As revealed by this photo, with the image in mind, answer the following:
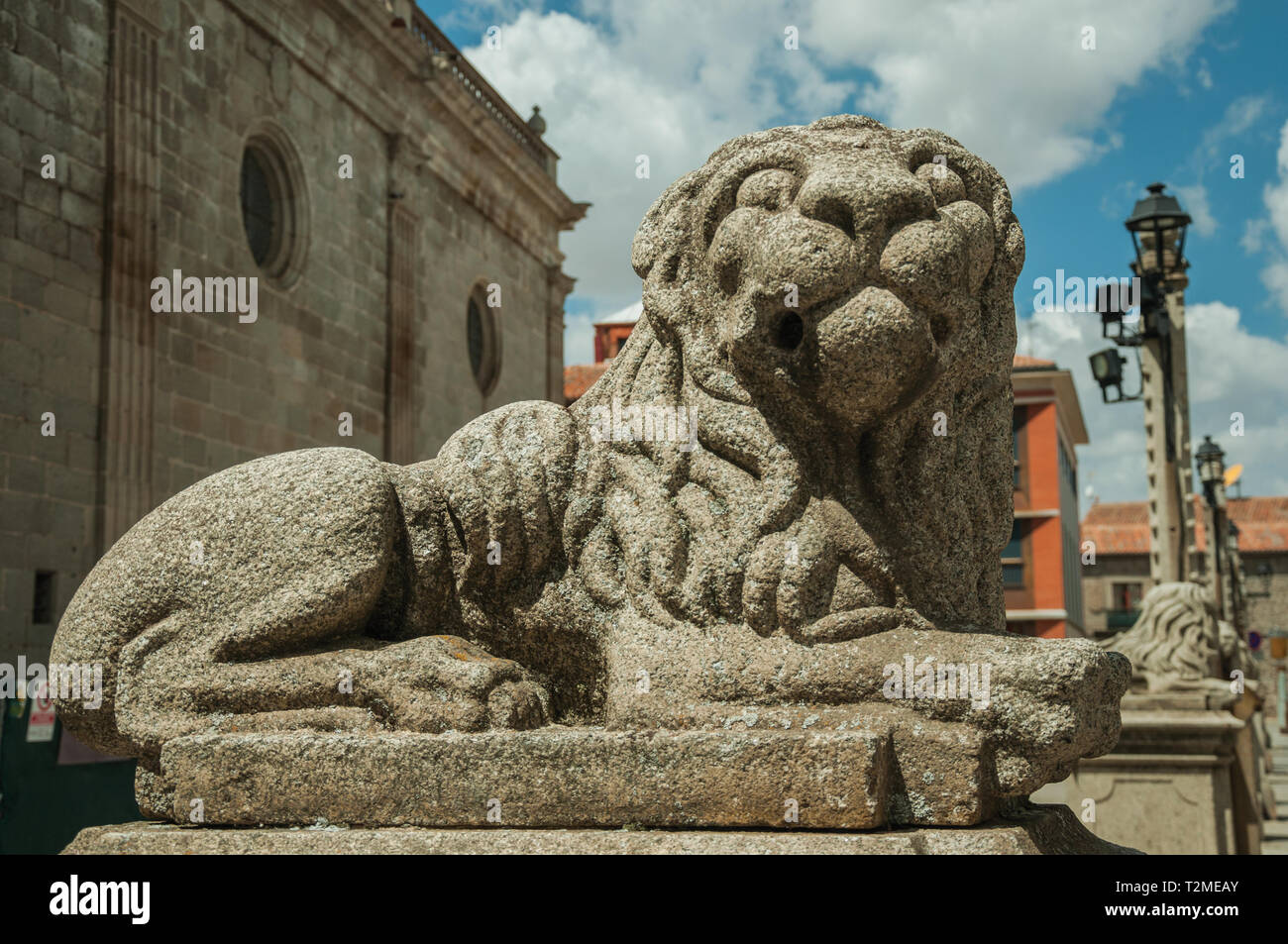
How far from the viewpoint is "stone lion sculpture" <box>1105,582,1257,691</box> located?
835 centimetres

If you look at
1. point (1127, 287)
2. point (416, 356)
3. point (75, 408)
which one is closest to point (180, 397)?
point (75, 408)

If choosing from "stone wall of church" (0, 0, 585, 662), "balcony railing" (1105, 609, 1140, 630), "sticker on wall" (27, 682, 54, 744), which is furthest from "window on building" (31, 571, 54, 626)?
"balcony railing" (1105, 609, 1140, 630)

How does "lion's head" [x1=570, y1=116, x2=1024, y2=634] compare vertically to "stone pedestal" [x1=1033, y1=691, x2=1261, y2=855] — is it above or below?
above

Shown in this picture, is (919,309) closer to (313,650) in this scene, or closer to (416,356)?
(313,650)

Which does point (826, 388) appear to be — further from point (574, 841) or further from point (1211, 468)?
point (1211, 468)

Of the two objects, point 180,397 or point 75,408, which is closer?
point 75,408

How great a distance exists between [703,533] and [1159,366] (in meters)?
7.11

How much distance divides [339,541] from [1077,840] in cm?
210

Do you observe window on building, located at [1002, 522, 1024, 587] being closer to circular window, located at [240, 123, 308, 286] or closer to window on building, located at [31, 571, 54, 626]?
circular window, located at [240, 123, 308, 286]

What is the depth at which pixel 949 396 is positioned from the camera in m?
3.20

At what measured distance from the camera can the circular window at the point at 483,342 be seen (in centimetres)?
1884

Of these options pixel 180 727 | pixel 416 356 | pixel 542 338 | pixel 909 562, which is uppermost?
pixel 542 338

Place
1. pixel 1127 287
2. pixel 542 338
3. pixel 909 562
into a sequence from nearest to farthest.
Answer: pixel 909 562
pixel 1127 287
pixel 542 338

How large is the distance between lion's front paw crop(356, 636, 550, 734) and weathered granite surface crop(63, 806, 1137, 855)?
259 millimetres
